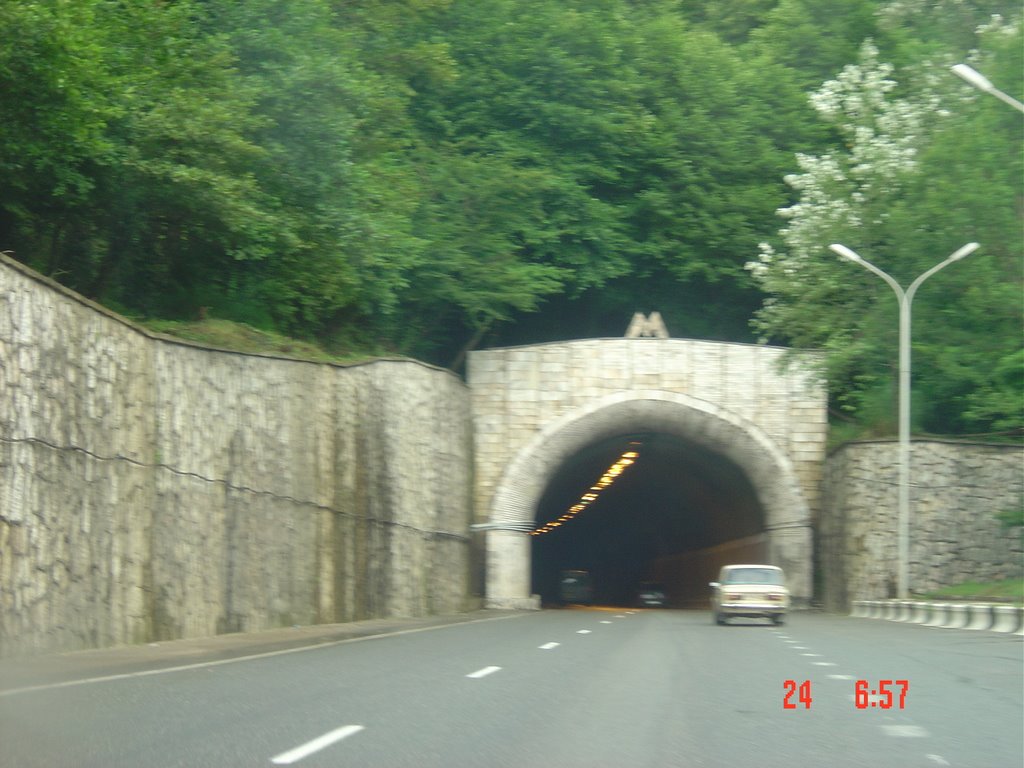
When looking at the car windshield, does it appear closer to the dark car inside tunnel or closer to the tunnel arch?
the tunnel arch

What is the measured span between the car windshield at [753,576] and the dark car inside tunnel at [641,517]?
1350 centimetres

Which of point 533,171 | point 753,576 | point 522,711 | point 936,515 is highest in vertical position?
point 533,171

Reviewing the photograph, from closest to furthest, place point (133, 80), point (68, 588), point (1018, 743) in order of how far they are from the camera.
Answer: point (1018, 743)
point (68, 588)
point (133, 80)

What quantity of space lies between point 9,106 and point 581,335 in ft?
106

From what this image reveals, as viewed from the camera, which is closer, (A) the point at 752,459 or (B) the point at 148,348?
(B) the point at 148,348

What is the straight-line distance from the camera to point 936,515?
3922 centimetres

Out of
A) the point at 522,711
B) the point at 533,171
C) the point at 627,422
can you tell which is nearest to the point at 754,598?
the point at 627,422

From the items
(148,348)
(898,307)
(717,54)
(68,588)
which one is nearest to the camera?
(68,588)

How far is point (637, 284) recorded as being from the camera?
164 feet

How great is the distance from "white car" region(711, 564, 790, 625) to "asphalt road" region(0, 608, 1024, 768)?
11.6 metres

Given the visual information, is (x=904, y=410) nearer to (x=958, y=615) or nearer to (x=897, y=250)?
(x=897, y=250)

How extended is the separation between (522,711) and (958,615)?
19653 millimetres

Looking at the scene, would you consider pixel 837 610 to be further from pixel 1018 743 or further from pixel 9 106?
pixel 1018 743

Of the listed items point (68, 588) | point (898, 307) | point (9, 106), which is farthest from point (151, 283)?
point (898, 307)
